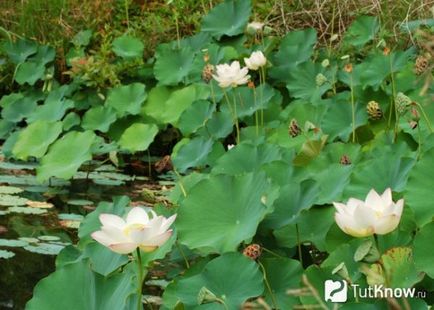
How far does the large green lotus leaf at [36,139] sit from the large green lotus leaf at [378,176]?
2208 mm

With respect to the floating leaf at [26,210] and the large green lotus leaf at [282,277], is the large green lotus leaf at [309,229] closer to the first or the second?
the large green lotus leaf at [282,277]

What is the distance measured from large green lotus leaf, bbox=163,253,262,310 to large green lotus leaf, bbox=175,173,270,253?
258mm

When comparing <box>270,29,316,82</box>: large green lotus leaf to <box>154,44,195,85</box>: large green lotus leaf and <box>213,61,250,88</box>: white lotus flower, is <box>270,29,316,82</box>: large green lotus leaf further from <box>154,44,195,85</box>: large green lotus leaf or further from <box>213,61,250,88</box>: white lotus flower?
<box>213,61,250,88</box>: white lotus flower

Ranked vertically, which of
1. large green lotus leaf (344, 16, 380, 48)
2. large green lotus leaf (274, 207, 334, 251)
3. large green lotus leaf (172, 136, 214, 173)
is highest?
large green lotus leaf (344, 16, 380, 48)

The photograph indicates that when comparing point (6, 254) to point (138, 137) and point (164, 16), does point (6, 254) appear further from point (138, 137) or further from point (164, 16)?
point (164, 16)

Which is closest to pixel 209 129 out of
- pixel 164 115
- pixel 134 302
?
pixel 164 115

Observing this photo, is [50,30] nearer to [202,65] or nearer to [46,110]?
[46,110]

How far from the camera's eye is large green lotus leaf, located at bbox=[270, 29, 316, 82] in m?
4.58

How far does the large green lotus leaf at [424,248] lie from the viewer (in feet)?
6.64

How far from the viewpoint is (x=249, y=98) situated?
4.30 meters

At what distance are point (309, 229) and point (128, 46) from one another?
2750 mm

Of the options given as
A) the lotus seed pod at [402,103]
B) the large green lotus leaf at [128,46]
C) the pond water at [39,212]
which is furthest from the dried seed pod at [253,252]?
the large green lotus leaf at [128,46]

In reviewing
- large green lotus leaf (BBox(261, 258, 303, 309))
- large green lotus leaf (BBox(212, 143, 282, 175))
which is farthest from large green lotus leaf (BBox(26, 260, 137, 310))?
large green lotus leaf (BBox(212, 143, 282, 175))

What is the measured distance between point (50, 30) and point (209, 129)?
6.56ft
